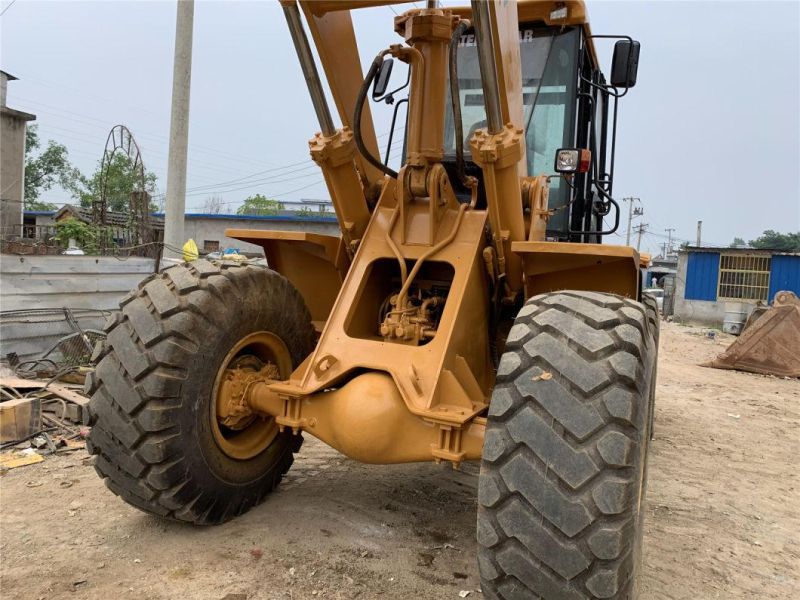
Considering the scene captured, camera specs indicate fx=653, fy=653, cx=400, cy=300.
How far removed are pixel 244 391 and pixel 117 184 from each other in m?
18.2

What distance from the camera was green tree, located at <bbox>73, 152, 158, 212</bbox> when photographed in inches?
346

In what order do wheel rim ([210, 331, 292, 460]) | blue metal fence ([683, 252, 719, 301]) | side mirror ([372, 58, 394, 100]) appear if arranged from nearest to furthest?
wheel rim ([210, 331, 292, 460]) < side mirror ([372, 58, 394, 100]) < blue metal fence ([683, 252, 719, 301])

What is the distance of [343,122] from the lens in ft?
12.4

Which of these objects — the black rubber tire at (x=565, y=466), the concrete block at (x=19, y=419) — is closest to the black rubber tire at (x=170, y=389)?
the black rubber tire at (x=565, y=466)

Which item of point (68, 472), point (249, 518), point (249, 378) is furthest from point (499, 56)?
point (68, 472)

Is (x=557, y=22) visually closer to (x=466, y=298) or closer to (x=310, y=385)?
(x=466, y=298)

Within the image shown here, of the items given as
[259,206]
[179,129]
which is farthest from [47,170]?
[179,129]

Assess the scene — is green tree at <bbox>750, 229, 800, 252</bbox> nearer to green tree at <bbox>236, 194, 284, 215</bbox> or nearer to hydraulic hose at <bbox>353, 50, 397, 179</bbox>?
green tree at <bbox>236, 194, 284, 215</bbox>

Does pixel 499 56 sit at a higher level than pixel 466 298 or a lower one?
higher

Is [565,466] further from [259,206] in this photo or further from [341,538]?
[259,206]

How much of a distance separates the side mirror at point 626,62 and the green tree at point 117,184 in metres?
6.02

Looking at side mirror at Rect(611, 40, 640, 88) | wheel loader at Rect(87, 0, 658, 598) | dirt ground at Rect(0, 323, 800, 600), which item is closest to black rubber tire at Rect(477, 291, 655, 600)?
wheel loader at Rect(87, 0, 658, 598)

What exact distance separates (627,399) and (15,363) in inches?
262

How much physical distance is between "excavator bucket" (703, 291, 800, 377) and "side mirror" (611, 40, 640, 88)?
9.01m
